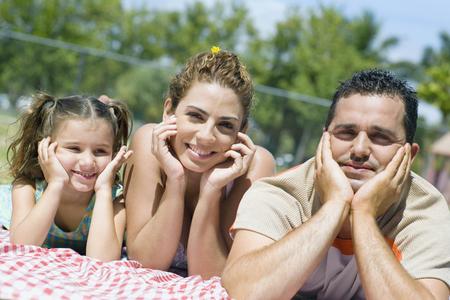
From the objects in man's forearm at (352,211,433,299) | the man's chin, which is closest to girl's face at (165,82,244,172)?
the man's chin

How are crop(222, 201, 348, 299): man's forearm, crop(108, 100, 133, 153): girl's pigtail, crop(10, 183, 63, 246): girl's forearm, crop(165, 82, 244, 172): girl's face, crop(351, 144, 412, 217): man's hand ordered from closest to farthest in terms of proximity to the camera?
crop(222, 201, 348, 299): man's forearm < crop(351, 144, 412, 217): man's hand < crop(10, 183, 63, 246): girl's forearm < crop(165, 82, 244, 172): girl's face < crop(108, 100, 133, 153): girl's pigtail

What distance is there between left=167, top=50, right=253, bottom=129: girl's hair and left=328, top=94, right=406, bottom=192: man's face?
29.2 inches

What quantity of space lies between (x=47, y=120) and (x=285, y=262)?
189 centimetres

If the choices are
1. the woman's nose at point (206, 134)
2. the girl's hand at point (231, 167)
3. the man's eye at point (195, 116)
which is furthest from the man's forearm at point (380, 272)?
the man's eye at point (195, 116)

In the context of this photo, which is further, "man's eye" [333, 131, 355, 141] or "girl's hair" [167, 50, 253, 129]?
"girl's hair" [167, 50, 253, 129]

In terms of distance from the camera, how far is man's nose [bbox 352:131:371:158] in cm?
287

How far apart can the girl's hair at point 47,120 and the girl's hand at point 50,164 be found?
143 mm

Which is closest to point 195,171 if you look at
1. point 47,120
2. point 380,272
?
point 47,120

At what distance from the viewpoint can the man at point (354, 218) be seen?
2.58 m

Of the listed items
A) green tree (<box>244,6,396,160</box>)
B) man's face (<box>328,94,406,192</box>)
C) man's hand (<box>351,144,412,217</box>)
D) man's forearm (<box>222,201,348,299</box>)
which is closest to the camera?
man's forearm (<box>222,201,348,299</box>)

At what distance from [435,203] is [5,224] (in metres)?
2.64

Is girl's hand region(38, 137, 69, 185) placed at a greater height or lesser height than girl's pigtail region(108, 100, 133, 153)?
lesser

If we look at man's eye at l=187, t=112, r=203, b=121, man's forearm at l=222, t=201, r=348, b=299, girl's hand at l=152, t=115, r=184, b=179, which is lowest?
man's forearm at l=222, t=201, r=348, b=299

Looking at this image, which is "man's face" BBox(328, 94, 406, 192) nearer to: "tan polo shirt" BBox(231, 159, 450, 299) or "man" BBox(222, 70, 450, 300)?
"man" BBox(222, 70, 450, 300)
